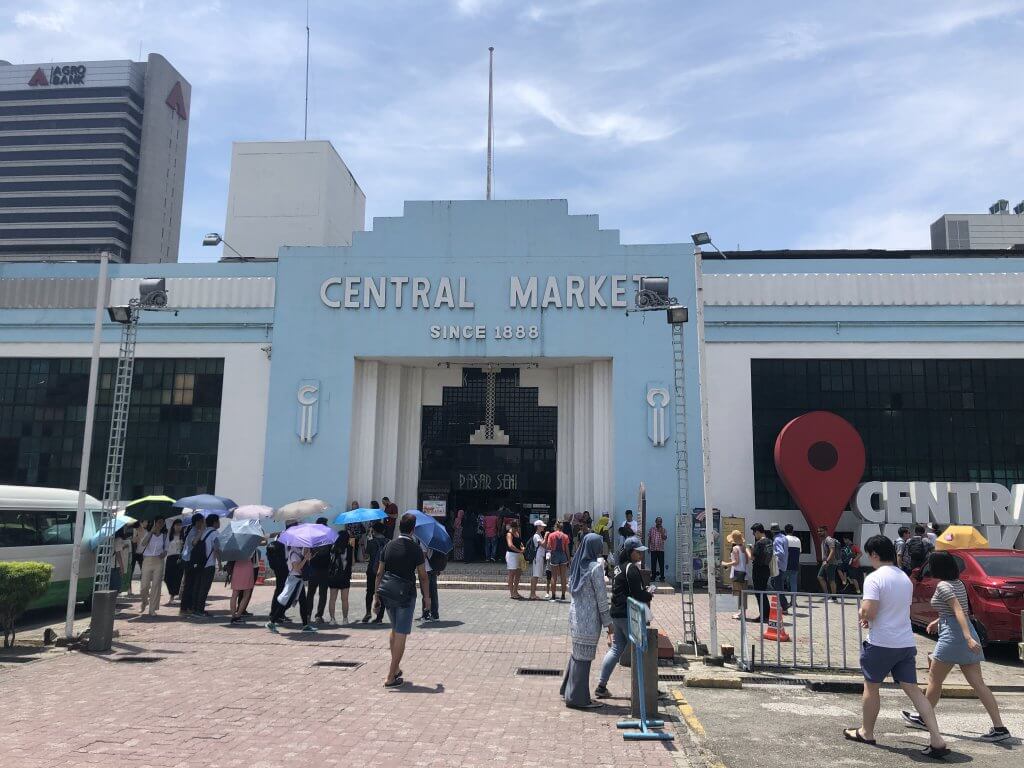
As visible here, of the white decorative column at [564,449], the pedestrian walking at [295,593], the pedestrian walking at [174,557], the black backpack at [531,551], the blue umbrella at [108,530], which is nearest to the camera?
the blue umbrella at [108,530]

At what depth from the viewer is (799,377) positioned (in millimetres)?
21594

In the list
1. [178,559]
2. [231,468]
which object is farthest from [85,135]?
[178,559]

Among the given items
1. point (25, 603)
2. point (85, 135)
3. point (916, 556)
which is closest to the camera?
point (916, 556)

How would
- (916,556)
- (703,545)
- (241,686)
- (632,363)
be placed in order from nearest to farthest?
(241,686) → (916,556) → (703,545) → (632,363)

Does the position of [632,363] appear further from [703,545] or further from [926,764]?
[926,764]

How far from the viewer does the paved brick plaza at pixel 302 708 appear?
6.24m

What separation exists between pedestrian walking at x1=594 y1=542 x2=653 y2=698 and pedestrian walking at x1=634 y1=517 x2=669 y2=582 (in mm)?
11532

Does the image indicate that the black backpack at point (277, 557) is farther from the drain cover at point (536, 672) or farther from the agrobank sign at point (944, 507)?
the agrobank sign at point (944, 507)

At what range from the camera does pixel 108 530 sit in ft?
39.9

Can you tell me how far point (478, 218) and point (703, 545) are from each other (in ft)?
36.0

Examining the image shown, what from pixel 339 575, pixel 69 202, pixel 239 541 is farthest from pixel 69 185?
pixel 339 575

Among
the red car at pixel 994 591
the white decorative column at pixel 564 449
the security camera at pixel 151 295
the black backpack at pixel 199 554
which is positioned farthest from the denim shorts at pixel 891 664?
the white decorative column at pixel 564 449

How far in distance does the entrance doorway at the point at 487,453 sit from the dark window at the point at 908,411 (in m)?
6.23

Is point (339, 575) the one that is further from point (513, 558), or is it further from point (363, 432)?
point (363, 432)
